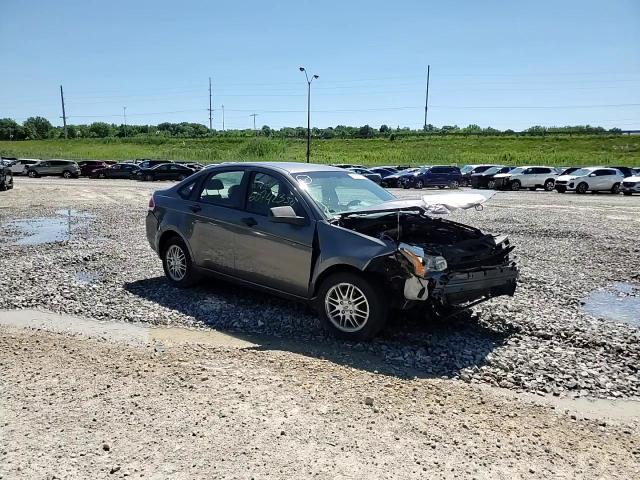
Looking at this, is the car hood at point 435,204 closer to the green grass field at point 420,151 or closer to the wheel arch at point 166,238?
the wheel arch at point 166,238

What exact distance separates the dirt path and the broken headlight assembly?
0.96 metres

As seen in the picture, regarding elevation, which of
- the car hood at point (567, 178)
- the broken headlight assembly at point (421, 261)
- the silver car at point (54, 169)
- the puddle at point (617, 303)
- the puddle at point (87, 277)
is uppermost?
the broken headlight assembly at point (421, 261)

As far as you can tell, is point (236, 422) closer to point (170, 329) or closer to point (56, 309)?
point (170, 329)

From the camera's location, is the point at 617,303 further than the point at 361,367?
Yes

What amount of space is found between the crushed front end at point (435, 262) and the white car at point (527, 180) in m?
31.7

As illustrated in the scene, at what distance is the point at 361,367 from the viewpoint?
4.63m

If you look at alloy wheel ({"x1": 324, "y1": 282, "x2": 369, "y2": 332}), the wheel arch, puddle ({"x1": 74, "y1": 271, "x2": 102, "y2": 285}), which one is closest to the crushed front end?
alloy wheel ({"x1": 324, "y1": 282, "x2": 369, "y2": 332})

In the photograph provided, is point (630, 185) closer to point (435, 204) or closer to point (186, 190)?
point (435, 204)

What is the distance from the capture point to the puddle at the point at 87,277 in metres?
7.73

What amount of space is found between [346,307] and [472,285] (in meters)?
1.21

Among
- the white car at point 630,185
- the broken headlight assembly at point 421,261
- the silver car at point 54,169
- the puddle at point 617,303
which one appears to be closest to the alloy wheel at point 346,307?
the broken headlight assembly at point 421,261

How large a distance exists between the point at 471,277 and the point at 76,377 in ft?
11.7

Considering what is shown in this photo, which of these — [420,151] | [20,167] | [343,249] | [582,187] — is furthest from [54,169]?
[420,151]

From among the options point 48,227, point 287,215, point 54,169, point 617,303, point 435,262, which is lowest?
point 54,169
